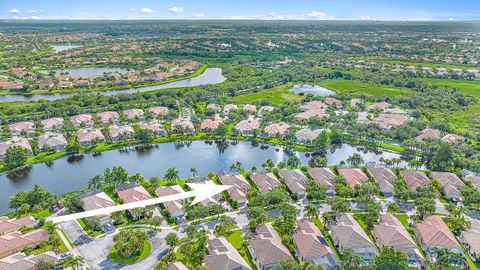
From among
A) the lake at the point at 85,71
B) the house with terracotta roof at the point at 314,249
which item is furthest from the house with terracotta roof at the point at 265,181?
the lake at the point at 85,71

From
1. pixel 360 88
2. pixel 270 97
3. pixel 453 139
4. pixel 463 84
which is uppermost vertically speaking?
pixel 463 84

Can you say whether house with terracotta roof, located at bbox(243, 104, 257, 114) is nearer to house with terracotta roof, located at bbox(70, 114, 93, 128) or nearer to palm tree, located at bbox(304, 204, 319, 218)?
house with terracotta roof, located at bbox(70, 114, 93, 128)

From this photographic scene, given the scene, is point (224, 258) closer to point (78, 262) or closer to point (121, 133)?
point (78, 262)

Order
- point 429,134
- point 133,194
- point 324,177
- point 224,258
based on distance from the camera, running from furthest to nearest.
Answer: point 429,134, point 324,177, point 133,194, point 224,258

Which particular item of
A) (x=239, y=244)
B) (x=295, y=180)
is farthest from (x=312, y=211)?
(x=239, y=244)

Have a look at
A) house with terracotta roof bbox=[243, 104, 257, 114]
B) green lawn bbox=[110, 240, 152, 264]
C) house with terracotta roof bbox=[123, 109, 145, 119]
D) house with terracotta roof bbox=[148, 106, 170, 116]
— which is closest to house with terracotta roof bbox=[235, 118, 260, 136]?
house with terracotta roof bbox=[243, 104, 257, 114]
